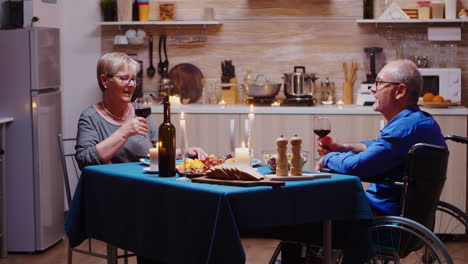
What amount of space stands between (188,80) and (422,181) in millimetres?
3406

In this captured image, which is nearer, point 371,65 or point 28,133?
point 28,133

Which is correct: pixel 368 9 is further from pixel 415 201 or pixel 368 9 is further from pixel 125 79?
pixel 415 201

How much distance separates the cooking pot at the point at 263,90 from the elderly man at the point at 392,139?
2340mm

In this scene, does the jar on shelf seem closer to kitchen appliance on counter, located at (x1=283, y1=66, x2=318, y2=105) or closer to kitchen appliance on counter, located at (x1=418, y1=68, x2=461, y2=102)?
kitchen appliance on counter, located at (x1=418, y1=68, x2=461, y2=102)

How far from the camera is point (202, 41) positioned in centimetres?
624

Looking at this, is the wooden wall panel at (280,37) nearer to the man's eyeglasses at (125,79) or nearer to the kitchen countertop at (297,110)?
the kitchen countertop at (297,110)

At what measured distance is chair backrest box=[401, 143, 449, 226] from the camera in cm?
306

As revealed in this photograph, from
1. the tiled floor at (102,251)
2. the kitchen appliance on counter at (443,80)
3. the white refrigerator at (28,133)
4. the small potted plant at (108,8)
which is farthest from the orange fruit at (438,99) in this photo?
the white refrigerator at (28,133)

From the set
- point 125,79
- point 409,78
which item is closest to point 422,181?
point 409,78

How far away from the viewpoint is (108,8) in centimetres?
615

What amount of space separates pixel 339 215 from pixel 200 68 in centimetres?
349

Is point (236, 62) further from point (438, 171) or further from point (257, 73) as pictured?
point (438, 171)

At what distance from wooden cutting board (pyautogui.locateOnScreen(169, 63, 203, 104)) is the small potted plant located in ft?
2.10

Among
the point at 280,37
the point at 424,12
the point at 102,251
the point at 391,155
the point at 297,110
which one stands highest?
the point at 424,12
